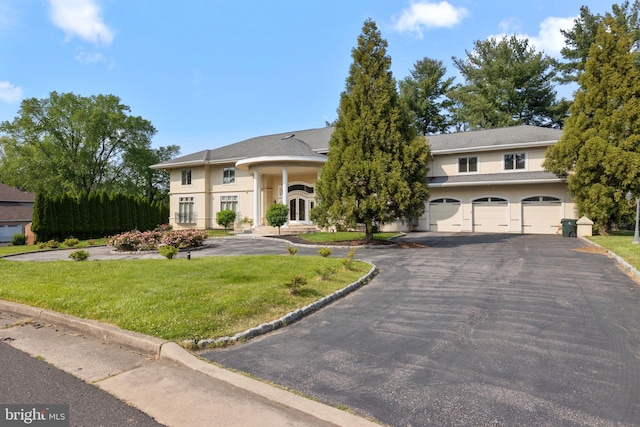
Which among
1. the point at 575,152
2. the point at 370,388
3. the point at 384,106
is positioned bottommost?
the point at 370,388

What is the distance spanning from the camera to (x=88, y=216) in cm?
2569

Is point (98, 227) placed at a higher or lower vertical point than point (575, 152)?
lower

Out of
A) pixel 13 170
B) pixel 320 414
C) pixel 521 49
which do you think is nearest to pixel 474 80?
pixel 521 49

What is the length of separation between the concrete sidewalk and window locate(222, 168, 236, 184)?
2485 cm

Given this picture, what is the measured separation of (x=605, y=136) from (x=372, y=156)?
40.9ft

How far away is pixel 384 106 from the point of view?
1633cm

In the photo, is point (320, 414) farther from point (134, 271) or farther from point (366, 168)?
point (366, 168)

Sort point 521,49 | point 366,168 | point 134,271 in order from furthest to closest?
point 521,49 < point 366,168 < point 134,271

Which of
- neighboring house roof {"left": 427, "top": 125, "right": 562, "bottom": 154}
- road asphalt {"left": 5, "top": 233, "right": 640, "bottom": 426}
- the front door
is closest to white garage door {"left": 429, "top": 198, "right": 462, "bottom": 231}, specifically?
neighboring house roof {"left": 427, "top": 125, "right": 562, "bottom": 154}

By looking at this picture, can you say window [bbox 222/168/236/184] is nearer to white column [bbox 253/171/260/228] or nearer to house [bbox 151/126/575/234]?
house [bbox 151/126/575/234]

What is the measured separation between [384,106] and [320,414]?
49.3 feet

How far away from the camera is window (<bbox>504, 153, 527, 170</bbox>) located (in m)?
23.3

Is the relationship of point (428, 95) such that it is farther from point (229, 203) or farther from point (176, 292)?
point (176, 292)

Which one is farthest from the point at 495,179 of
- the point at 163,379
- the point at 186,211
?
the point at 186,211
